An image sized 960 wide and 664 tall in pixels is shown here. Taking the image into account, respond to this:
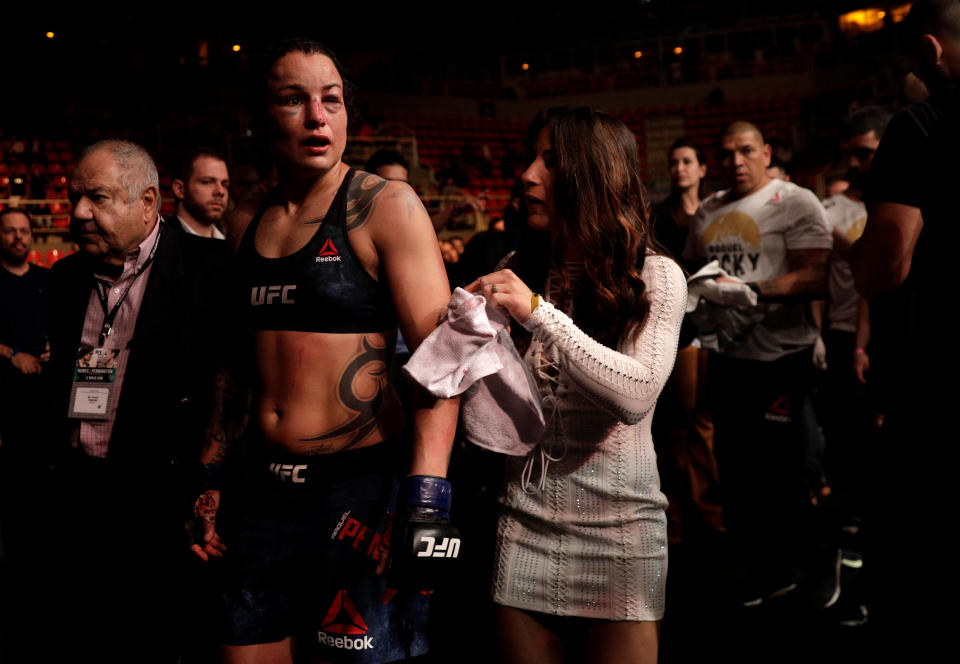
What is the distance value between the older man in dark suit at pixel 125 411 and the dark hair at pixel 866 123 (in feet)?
9.66

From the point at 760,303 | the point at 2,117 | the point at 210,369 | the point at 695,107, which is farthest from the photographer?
the point at 695,107

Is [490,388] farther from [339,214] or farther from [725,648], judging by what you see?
[725,648]

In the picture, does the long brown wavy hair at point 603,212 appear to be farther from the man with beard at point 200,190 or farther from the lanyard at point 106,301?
the man with beard at point 200,190

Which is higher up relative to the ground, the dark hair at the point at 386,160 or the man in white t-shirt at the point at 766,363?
the dark hair at the point at 386,160

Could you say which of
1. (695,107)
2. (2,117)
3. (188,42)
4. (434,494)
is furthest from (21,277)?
(695,107)

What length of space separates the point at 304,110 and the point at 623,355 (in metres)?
0.81

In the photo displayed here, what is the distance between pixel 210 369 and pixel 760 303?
2.34 meters

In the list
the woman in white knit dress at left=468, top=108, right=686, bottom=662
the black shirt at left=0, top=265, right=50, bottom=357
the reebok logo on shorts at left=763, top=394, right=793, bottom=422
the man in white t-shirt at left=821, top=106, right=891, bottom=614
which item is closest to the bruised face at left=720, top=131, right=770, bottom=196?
the man in white t-shirt at left=821, top=106, right=891, bottom=614

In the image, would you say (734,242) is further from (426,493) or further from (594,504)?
(426,493)

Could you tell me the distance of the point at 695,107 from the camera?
18.8 metres

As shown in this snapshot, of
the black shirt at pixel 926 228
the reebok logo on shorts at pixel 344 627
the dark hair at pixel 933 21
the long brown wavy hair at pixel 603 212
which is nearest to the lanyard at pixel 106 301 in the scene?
the reebok logo on shorts at pixel 344 627

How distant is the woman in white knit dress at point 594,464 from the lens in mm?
1645

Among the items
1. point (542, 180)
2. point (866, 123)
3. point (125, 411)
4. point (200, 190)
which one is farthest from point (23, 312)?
point (866, 123)

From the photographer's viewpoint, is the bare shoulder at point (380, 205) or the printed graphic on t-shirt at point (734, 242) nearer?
the bare shoulder at point (380, 205)
